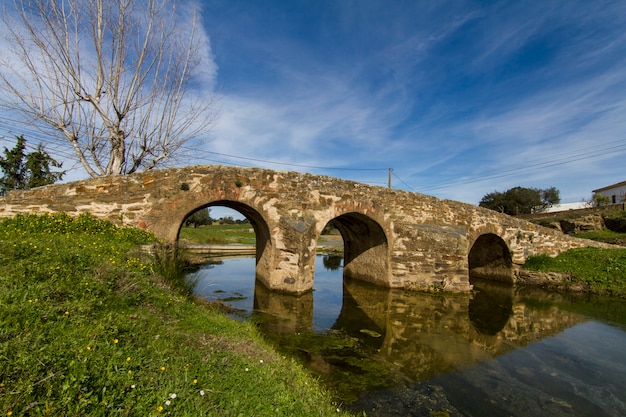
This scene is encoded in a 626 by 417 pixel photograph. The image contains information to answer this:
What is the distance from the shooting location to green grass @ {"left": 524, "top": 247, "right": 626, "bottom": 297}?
42.3 ft

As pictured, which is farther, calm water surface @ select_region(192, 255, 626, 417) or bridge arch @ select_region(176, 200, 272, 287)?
bridge arch @ select_region(176, 200, 272, 287)

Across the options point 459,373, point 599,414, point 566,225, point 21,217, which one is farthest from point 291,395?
point 566,225

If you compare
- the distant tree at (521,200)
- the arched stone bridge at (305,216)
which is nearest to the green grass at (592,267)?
the arched stone bridge at (305,216)

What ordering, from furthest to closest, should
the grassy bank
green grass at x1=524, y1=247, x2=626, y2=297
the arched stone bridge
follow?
green grass at x1=524, y1=247, x2=626, y2=297 → the arched stone bridge → the grassy bank

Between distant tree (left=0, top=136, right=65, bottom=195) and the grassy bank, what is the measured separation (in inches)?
937

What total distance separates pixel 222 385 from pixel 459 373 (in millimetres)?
4535

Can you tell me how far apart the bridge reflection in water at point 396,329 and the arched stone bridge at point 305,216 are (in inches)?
36.5

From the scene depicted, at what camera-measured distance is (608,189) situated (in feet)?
135

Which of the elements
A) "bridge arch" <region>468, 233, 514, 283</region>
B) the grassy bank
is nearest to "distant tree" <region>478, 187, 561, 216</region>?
"bridge arch" <region>468, 233, 514, 283</region>

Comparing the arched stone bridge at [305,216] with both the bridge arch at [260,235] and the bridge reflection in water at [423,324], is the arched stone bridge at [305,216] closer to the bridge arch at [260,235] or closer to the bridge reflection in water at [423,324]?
the bridge arch at [260,235]

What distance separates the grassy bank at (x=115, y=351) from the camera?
7.61ft

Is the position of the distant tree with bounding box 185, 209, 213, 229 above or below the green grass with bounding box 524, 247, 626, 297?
above

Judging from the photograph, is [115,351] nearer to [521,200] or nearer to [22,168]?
[22,168]

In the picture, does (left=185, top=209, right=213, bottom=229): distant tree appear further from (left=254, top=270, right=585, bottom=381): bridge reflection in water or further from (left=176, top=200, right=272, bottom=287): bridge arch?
(left=254, top=270, right=585, bottom=381): bridge reflection in water
